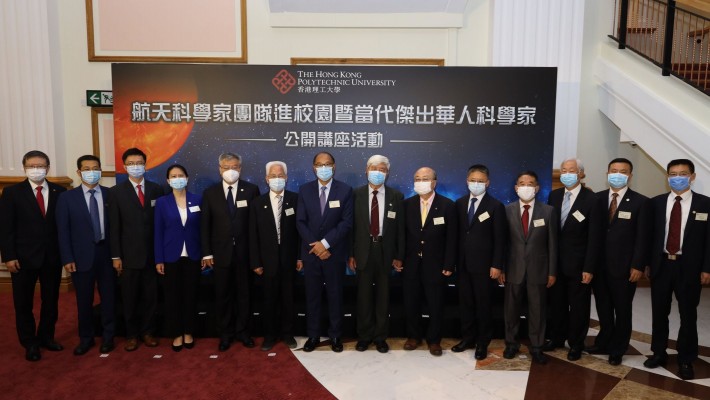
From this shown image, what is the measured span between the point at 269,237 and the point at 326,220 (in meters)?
0.48

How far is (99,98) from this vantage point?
230 inches

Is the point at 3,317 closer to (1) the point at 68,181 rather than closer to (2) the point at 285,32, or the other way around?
(1) the point at 68,181

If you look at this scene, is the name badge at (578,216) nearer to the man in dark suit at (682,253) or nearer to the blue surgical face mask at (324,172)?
the man in dark suit at (682,253)

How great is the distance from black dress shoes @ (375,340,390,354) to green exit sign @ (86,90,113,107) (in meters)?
4.20

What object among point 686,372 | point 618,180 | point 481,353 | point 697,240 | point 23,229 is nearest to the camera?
point 697,240

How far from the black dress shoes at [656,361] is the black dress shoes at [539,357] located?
75cm

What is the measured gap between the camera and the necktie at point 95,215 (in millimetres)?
3994

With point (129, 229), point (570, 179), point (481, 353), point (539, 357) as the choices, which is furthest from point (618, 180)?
point (129, 229)

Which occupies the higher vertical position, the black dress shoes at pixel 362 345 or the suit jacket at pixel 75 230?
the suit jacket at pixel 75 230

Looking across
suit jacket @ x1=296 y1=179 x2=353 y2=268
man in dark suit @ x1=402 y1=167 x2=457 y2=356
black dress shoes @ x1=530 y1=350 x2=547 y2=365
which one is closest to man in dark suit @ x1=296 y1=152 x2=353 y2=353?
suit jacket @ x1=296 y1=179 x2=353 y2=268

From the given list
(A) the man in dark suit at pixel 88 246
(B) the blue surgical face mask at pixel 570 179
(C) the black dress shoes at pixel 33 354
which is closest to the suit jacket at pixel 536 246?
(B) the blue surgical face mask at pixel 570 179

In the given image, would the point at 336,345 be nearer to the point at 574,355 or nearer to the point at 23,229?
the point at 574,355

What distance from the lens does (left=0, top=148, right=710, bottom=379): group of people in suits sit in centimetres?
386

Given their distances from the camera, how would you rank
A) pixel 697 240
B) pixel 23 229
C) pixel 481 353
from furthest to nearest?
pixel 481 353, pixel 23 229, pixel 697 240
